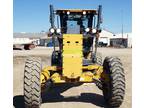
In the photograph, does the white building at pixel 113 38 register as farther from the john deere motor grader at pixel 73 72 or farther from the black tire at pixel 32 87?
the black tire at pixel 32 87

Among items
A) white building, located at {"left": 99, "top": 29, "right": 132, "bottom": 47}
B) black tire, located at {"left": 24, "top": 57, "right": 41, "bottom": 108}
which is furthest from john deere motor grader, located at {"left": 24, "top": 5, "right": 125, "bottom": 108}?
white building, located at {"left": 99, "top": 29, "right": 132, "bottom": 47}

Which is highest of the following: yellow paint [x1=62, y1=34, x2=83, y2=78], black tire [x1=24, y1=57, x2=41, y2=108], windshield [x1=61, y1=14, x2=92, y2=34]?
windshield [x1=61, y1=14, x2=92, y2=34]

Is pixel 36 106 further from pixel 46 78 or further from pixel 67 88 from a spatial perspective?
pixel 67 88

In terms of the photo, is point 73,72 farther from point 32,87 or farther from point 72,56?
point 32,87

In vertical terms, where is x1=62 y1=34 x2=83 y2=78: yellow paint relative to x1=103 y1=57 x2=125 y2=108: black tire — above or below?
above

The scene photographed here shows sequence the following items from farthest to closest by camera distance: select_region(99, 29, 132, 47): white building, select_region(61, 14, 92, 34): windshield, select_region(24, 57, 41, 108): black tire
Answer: select_region(99, 29, 132, 47): white building < select_region(61, 14, 92, 34): windshield < select_region(24, 57, 41, 108): black tire

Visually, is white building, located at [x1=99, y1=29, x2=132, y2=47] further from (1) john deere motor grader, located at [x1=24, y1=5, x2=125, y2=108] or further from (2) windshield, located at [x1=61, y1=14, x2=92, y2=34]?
(1) john deere motor grader, located at [x1=24, y1=5, x2=125, y2=108]

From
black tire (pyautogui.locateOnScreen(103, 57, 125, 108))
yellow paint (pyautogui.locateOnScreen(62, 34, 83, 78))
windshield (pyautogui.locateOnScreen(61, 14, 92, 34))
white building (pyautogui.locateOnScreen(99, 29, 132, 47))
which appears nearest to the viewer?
black tire (pyautogui.locateOnScreen(103, 57, 125, 108))

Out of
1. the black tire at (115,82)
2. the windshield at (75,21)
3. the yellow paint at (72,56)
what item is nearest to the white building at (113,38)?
the windshield at (75,21)

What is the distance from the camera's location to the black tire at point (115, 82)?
584cm

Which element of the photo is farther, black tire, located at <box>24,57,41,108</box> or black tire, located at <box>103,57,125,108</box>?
black tire, located at <box>103,57,125,108</box>

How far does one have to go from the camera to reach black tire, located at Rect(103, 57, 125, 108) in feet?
19.2
